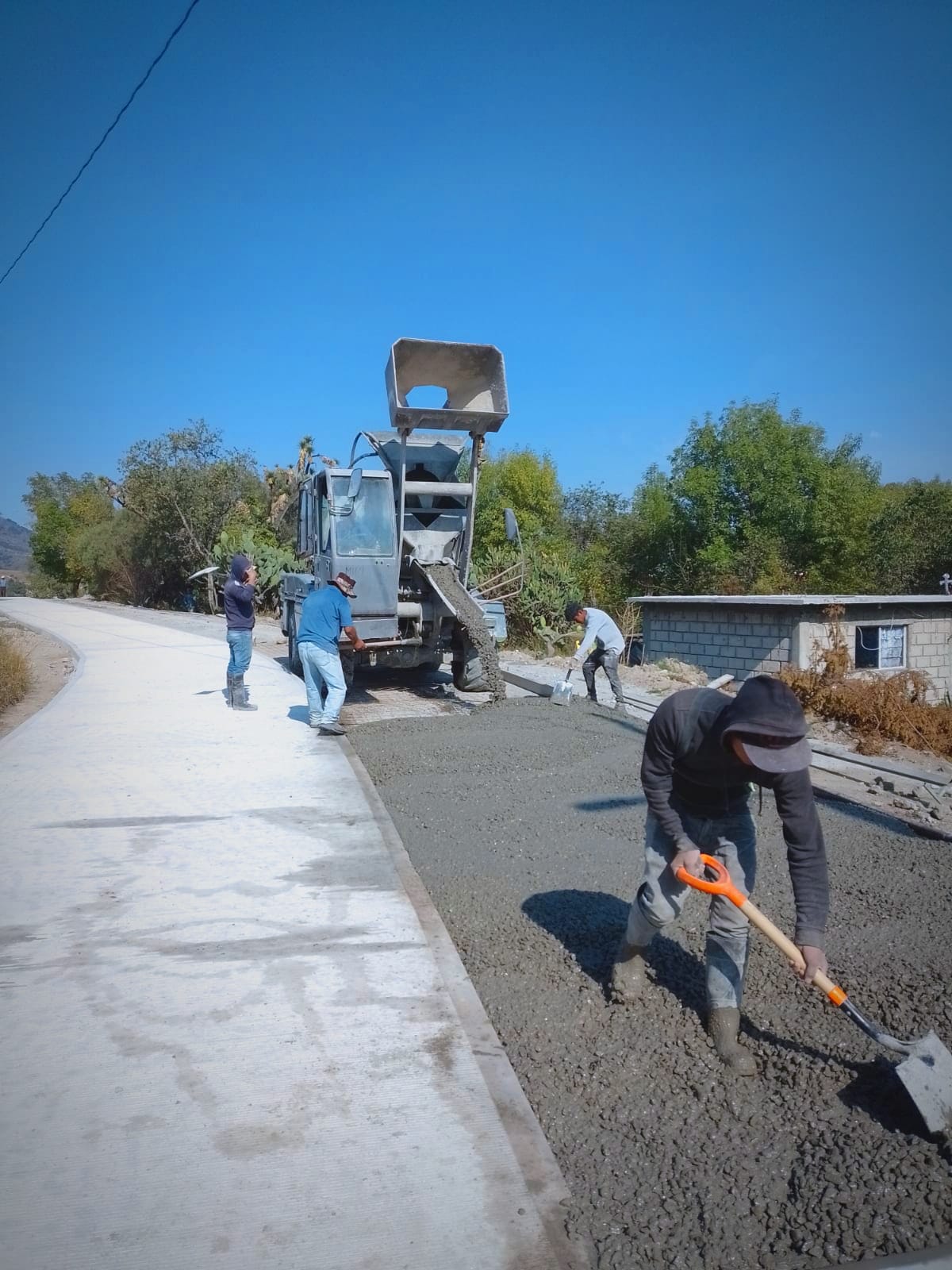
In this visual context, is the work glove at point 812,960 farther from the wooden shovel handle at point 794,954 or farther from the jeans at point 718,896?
the jeans at point 718,896

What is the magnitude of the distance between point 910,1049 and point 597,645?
7.94 metres

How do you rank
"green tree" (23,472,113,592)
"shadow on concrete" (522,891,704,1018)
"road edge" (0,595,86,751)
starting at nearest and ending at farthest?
"shadow on concrete" (522,891,704,1018)
"road edge" (0,595,86,751)
"green tree" (23,472,113,592)

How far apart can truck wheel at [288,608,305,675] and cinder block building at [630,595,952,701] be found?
10130mm

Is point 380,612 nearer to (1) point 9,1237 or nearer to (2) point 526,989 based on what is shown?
(2) point 526,989

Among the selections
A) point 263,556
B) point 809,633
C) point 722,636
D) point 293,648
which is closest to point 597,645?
point 293,648

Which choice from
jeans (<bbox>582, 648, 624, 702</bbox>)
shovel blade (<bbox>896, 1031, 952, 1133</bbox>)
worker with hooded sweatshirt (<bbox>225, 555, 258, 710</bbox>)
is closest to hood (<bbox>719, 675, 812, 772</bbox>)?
shovel blade (<bbox>896, 1031, 952, 1133</bbox>)

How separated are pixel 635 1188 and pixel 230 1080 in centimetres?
138

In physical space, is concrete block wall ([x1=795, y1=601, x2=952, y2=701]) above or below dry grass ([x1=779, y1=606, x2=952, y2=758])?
above

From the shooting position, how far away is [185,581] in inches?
1278

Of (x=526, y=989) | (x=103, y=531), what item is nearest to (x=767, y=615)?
(x=526, y=989)

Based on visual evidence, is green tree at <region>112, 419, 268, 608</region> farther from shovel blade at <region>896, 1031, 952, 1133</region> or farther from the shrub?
shovel blade at <region>896, 1031, 952, 1133</region>

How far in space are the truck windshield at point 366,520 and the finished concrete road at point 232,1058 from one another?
4.83 metres

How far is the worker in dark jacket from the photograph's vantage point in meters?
2.94

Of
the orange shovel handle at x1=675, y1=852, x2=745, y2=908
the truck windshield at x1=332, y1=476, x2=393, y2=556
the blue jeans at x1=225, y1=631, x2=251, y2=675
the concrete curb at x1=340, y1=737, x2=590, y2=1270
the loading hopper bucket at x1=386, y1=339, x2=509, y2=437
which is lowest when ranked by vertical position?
the concrete curb at x1=340, y1=737, x2=590, y2=1270
